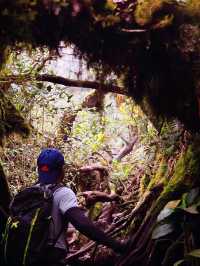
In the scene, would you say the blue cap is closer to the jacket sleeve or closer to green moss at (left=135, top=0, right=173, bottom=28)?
the jacket sleeve

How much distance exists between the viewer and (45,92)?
215 inches

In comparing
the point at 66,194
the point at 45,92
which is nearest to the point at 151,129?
the point at 45,92

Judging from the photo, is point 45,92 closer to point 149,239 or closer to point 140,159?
point 140,159

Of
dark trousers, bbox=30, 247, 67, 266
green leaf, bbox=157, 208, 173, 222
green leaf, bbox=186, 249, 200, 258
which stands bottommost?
dark trousers, bbox=30, 247, 67, 266

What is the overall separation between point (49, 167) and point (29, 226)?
0.50 meters

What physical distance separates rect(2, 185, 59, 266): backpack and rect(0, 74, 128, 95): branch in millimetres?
860

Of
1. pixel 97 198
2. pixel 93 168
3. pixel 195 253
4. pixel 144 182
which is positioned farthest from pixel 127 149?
pixel 195 253

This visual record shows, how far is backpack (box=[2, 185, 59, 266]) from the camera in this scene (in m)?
3.56

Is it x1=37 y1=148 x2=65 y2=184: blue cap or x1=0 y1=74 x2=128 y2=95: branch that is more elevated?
x1=0 y1=74 x2=128 y2=95: branch

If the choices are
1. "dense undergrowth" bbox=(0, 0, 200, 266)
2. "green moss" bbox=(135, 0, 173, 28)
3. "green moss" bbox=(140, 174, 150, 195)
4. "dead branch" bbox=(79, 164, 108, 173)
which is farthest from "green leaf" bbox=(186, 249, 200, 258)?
"dead branch" bbox=(79, 164, 108, 173)

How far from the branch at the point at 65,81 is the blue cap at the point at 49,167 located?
24.3 inches

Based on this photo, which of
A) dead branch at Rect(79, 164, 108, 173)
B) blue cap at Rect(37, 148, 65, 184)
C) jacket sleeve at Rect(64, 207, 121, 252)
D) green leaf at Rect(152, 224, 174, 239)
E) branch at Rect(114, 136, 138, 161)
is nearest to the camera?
jacket sleeve at Rect(64, 207, 121, 252)

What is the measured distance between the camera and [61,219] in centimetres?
362

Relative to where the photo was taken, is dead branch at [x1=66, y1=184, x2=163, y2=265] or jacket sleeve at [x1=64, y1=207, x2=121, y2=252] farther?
dead branch at [x1=66, y1=184, x2=163, y2=265]
